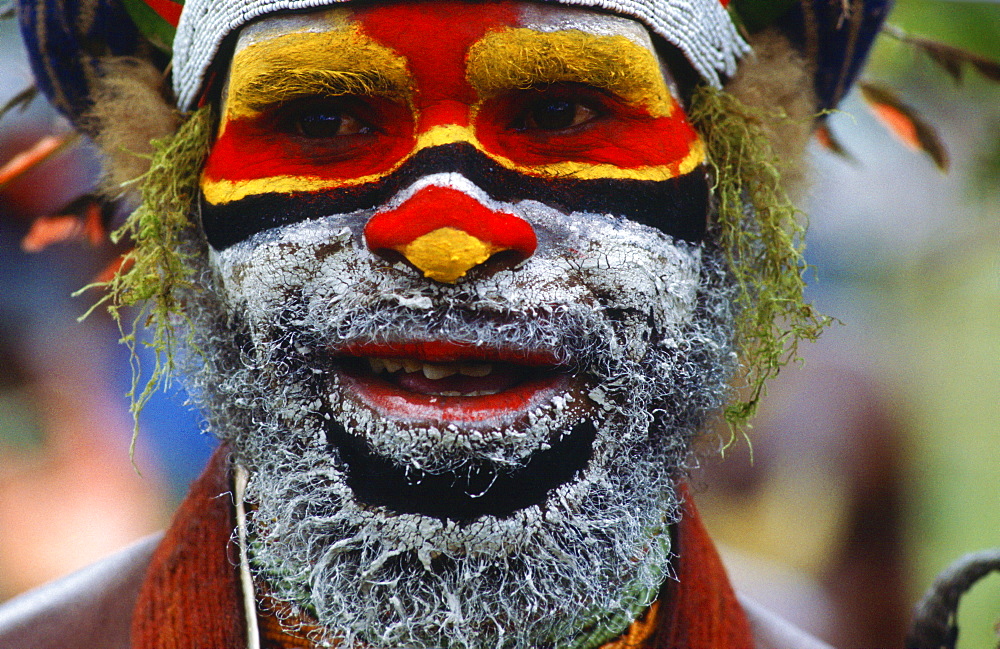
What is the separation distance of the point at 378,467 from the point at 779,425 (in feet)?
13.8

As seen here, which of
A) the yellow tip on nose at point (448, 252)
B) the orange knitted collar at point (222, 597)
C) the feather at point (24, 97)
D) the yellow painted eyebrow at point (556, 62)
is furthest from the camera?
the feather at point (24, 97)

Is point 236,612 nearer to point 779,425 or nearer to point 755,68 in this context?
point 755,68

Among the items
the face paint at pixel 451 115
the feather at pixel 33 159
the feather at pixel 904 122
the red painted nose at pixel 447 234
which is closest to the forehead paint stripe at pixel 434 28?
the face paint at pixel 451 115

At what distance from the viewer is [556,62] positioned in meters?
1.70

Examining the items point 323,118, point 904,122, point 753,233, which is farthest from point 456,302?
point 904,122

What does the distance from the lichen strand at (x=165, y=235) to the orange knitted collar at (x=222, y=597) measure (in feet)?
1.01

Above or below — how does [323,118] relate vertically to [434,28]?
below

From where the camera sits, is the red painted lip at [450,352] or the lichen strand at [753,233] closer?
the red painted lip at [450,352]

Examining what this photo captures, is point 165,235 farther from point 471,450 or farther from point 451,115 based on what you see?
point 471,450

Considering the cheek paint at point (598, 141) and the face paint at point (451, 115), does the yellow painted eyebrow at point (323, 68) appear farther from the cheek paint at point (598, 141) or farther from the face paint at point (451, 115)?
the cheek paint at point (598, 141)

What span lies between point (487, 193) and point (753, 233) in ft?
2.30

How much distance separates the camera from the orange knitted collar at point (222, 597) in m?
1.88

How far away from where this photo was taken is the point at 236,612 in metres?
1.88

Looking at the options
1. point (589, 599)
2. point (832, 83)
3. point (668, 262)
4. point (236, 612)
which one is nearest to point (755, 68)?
point (832, 83)
